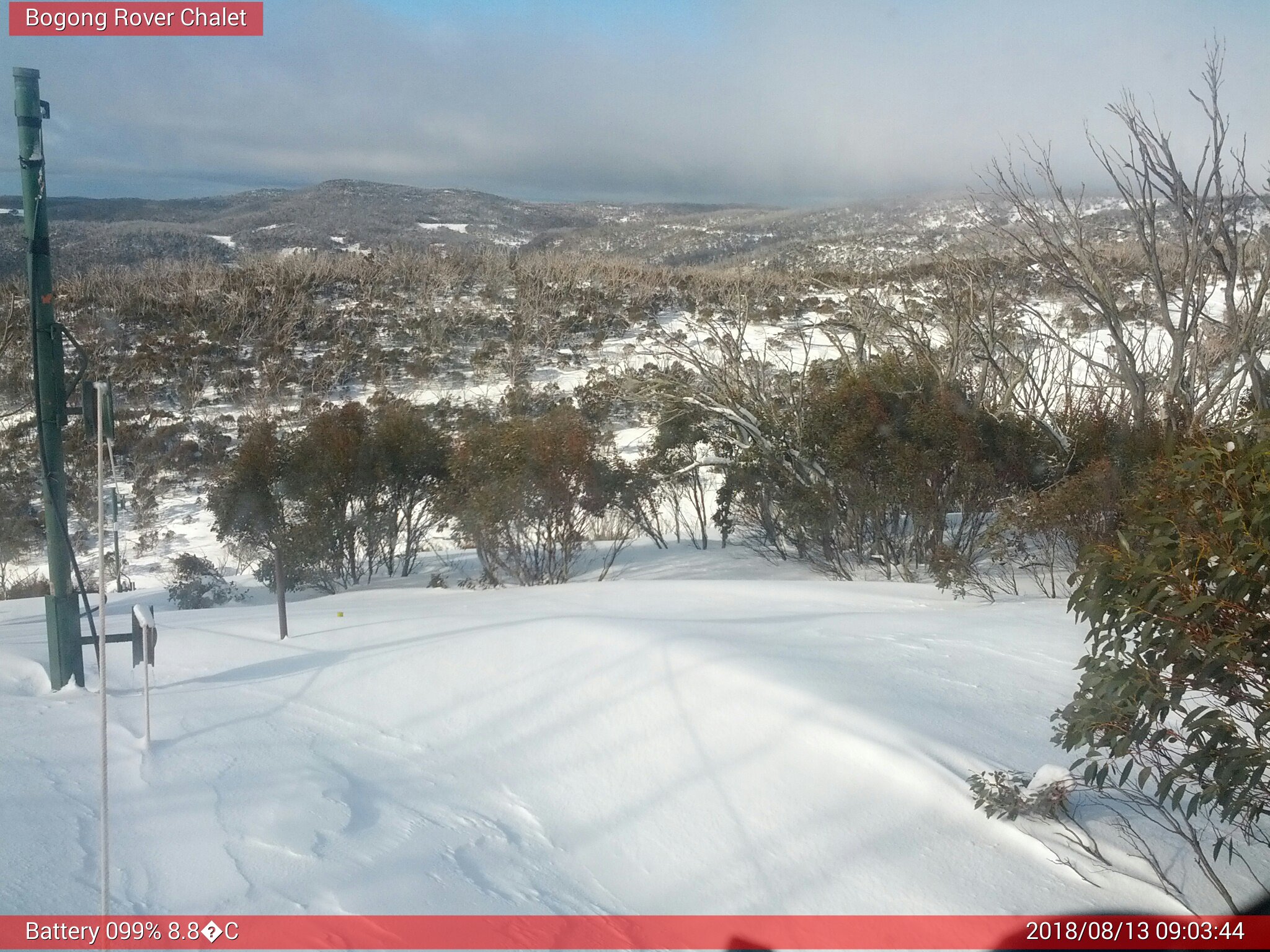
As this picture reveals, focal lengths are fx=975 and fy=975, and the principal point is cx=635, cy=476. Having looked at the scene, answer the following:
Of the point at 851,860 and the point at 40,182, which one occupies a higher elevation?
the point at 40,182

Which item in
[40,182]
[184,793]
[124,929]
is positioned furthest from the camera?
[40,182]

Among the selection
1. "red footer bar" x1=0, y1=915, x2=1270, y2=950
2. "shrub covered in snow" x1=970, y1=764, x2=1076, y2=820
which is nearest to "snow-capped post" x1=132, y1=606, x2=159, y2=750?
Result: "red footer bar" x1=0, y1=915, x2=1270, y2=950

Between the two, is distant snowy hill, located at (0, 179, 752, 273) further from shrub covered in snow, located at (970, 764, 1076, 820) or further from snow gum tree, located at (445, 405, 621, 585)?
shrub covered in snow, located at (970, 764, 1076, 820)

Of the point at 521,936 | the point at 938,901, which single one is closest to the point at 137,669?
the point at 521,936

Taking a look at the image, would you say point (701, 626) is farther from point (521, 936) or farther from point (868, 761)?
point (521, 936)

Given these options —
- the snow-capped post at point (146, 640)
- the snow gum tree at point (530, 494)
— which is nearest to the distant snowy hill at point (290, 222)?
the snow gum tree at point (530, 494)

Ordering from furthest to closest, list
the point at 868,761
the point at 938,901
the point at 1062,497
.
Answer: the point at 1062,497 → the point at 868,761 → the point at 938,901

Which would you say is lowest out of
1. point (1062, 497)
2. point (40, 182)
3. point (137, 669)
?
point (137, 669)

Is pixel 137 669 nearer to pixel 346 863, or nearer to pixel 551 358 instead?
pixel 346 863

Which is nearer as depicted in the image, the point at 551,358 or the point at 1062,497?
the point at 1062,497

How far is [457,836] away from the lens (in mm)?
3625

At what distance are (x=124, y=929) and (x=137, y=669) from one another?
3144 mm

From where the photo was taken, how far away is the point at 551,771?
4195 mm

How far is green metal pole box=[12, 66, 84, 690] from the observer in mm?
5246
